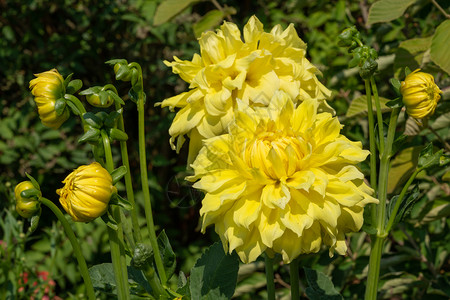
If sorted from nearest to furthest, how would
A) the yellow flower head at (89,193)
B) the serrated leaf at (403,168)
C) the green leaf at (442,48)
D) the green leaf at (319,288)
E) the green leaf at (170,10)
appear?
the yellow flower head at (89,193)
the green leaf at (319,288)
the green leaf at (442,48)
the serrated leaf at (403,168)
the green leaf at (170,10)

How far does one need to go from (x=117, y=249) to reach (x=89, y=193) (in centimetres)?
9

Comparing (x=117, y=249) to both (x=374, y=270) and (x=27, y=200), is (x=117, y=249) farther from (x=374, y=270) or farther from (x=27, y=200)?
(x=374, y=270)

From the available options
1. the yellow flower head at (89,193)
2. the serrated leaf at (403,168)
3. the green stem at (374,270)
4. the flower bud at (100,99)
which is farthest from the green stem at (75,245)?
the serrated leaf at (403,168)

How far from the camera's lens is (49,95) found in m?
0.67

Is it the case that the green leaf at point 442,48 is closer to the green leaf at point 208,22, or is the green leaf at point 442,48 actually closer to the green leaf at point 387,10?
the green leaf at point 387,10

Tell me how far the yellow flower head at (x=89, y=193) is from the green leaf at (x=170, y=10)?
881 millimetres

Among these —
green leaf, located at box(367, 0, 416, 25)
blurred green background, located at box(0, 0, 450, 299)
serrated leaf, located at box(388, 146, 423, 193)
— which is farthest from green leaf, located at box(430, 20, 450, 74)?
blurred green background, located at box(0, 0, 450, 299)

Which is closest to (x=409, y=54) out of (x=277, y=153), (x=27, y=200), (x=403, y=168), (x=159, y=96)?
(x=403, y=168)

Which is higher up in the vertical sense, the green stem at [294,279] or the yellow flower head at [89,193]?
the yellow flower head at [89,193]

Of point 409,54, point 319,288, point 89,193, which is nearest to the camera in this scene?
point 89,193

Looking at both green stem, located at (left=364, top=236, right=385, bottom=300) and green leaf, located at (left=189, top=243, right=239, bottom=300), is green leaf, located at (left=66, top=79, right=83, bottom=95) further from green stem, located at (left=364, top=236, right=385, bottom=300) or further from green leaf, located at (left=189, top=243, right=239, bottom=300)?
green stem, located at (left=364, top=236, right=385, bottom=300)

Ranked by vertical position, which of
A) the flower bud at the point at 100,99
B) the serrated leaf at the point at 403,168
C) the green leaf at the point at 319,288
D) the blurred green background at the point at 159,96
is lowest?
the blurred green background at the point at 159,96

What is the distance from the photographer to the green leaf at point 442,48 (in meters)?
1.04

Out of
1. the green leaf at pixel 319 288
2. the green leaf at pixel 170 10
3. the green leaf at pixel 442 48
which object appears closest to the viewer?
the green leaf at pixel 319 288
